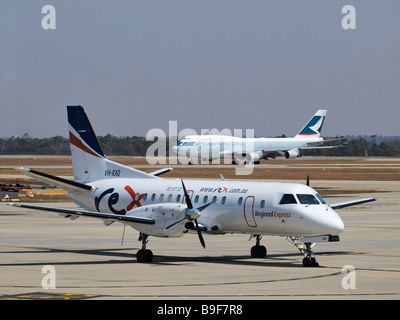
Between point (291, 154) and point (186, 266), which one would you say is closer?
point (186, 266)

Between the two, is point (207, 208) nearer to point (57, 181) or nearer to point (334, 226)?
point (334, 226)

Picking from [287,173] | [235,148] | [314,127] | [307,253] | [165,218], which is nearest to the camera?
[307,253]

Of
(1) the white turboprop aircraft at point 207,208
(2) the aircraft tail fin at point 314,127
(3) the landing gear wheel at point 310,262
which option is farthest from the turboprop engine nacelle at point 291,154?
(3) the landing gear wheel at point 310,262

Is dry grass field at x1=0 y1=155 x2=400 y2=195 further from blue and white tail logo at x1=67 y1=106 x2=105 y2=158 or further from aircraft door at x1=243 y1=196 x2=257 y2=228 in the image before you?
aircraft door at x1=243 y1=196 x2=257 y2=228

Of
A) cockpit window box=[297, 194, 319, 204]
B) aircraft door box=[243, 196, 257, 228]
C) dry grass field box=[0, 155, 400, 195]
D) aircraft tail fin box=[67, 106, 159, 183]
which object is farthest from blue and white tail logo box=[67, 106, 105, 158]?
dry grass field box=[0, 155, 400, 195]

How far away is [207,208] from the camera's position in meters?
30.4

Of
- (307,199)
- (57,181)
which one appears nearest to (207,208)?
(307,199)

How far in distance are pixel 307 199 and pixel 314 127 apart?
139m

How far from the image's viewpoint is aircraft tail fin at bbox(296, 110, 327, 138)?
16488cm

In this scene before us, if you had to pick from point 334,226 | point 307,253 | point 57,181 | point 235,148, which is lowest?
point 307,253

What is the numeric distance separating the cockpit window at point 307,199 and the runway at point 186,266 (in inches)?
93.2

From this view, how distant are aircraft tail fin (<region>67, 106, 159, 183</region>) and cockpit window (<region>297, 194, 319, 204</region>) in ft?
33.6
